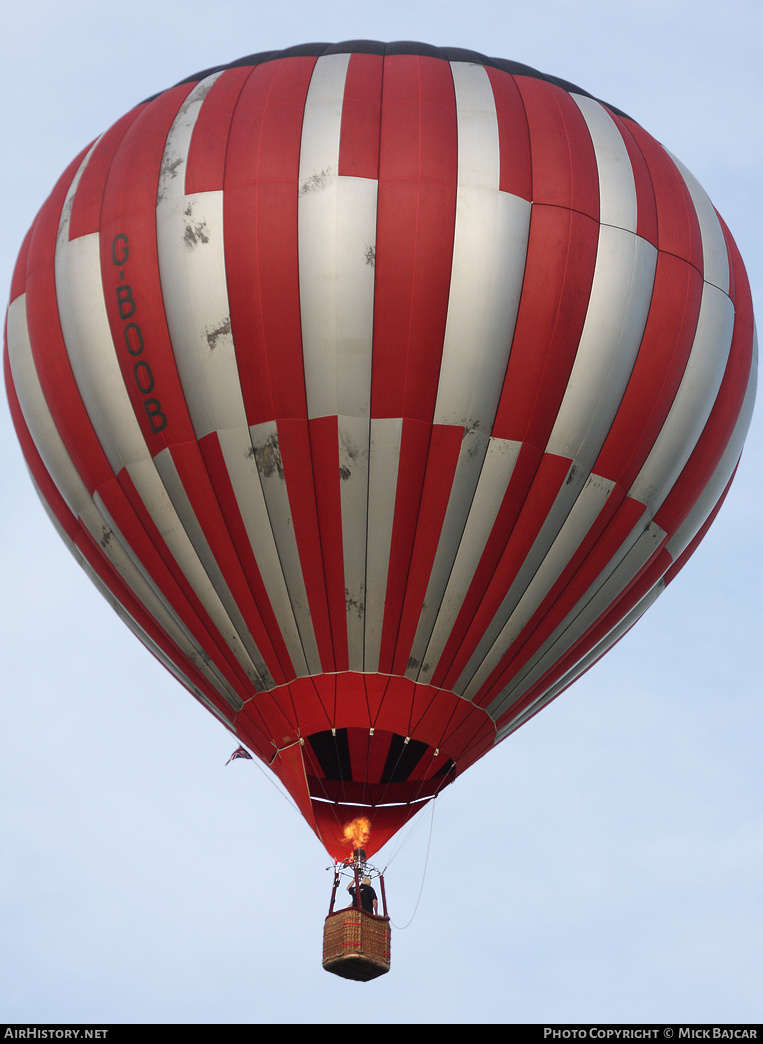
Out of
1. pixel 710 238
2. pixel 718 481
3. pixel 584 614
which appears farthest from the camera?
pixel 718 481

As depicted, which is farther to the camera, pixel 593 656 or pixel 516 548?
pixel 593 656

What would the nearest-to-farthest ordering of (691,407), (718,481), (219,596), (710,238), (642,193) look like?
(219,596)
(691,407)
(642,193)
(710,238)
(718,481)

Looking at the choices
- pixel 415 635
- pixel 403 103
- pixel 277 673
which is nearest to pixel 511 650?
pixel 415 635

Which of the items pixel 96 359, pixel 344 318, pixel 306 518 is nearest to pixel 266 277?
pixel 344 318

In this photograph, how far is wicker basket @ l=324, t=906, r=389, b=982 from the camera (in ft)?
54.8

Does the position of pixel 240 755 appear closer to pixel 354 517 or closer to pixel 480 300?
pixel 354 517

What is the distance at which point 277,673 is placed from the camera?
1736 centimetres

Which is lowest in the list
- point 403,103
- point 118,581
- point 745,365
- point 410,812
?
point 410,812

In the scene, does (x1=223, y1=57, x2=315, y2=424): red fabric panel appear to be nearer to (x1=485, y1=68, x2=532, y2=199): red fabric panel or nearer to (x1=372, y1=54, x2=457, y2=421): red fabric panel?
(x1=372, y1=54, x2=457, y2=421): red fabric panel

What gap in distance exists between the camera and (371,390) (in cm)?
1667

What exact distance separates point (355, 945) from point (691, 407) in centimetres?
586

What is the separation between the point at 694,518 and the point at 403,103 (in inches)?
196

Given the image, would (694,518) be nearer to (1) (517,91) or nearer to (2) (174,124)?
(1) (517,91)

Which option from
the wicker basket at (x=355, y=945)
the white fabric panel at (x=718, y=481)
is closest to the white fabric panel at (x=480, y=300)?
the white fabric panel at (x=718, y=481)
